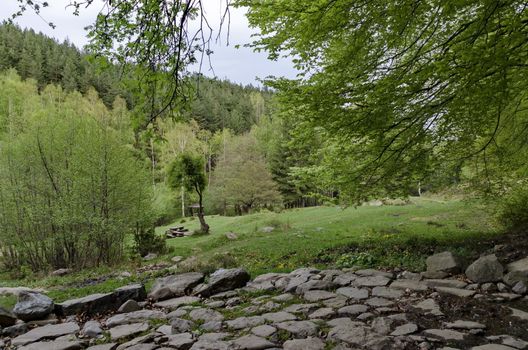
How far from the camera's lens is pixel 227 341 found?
3553 millimetres

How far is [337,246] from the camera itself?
9.23m

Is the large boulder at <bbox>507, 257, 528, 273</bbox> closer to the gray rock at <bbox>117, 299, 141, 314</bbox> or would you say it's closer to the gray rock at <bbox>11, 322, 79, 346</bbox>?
the gray rock at <bbox>117, 299, 141, 314</bbox>

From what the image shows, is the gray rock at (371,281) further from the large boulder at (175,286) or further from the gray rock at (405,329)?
the large boulder at (175,286)

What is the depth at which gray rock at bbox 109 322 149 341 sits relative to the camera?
3.95 meters

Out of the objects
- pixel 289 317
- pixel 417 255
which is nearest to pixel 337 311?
pixel 289 317

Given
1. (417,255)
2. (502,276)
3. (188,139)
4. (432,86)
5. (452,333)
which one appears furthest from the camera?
(188,139)

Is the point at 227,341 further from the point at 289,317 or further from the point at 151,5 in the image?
the point at 151,5

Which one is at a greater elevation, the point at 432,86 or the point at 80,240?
the point at 432,86

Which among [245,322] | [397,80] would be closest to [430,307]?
[245,322]

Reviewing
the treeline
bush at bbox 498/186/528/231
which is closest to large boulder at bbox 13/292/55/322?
bush at bbox 498/186/528/231

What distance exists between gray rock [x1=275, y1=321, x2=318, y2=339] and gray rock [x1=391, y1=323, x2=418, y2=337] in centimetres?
80

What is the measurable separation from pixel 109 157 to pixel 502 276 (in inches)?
552

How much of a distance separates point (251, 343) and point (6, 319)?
3454mm

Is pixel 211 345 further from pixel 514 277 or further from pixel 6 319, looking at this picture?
pixel 514 277
